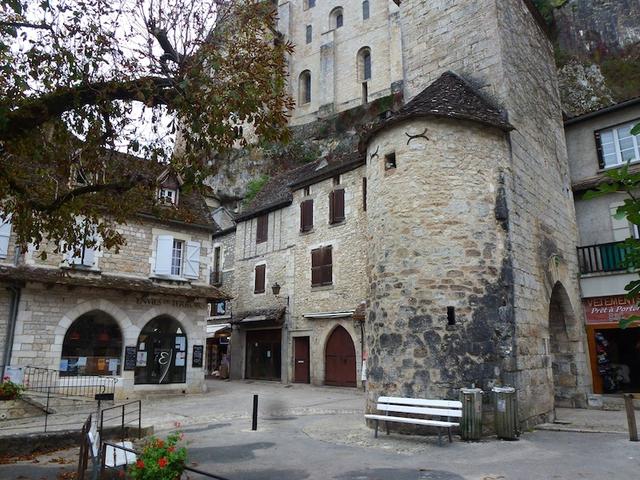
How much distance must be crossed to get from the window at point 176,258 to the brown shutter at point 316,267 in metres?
4.75

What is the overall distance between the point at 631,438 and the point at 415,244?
14.9ft

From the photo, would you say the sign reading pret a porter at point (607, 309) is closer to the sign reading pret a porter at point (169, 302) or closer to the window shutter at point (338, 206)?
the window shutter at point (338, 206)

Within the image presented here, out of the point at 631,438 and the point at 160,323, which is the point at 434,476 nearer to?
the point at 631,438

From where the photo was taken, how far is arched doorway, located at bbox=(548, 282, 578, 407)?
12156 mm

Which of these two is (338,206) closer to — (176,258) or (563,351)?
(176,258)

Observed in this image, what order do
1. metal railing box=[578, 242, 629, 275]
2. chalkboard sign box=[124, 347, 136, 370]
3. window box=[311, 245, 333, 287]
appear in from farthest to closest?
window box=[311, 245, 333, 287]
chalkboard sign box=[124, 347, 136, 370]
metal railing box=[578, 242, 629, 275]

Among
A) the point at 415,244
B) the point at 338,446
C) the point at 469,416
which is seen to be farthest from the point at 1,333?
the point at 469,416

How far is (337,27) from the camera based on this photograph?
149 ft

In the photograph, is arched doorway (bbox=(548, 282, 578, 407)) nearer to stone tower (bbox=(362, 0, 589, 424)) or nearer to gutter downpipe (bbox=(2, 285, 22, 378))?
stone tower (bbox=(362, 0, 589, 424))

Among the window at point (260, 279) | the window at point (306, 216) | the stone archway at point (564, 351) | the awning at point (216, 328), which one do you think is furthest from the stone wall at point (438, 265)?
the awning at point (216, 328)

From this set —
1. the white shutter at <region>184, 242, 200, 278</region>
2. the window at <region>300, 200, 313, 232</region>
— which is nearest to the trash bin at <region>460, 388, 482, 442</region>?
the white shutter at <region>184, 242, 200, 278</region>

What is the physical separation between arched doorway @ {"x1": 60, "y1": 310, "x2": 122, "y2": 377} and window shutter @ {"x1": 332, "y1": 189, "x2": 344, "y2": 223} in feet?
28.3

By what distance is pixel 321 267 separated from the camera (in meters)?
19.4

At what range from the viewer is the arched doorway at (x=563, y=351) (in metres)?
12.2
